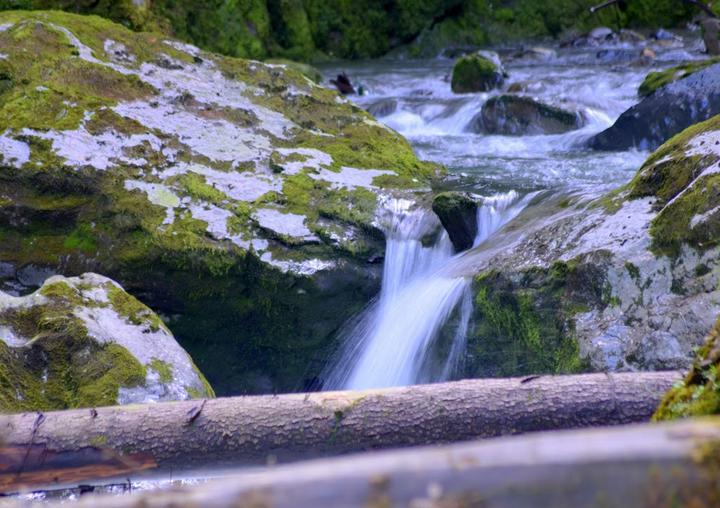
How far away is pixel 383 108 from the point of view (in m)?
13.1

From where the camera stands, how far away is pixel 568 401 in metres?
2.78

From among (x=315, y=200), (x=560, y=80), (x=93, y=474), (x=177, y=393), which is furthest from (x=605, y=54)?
(x=93, y=474)

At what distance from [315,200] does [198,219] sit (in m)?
0.88

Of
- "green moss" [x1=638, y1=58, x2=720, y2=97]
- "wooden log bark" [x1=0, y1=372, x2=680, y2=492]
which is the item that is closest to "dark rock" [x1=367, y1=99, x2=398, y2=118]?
"green moss" [x1=638, y1=58, x2=720, y2=97]

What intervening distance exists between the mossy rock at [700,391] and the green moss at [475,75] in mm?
12155

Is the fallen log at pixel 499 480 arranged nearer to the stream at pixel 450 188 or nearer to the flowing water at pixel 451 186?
the stream at pixel 450 188

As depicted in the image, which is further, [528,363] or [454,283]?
[454,283]

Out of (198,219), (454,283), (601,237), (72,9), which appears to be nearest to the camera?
(601,237)

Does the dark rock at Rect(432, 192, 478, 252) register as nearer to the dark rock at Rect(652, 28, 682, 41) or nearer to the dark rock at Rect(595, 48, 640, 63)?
the dark rock at Rect(595, 48, 640, 63)

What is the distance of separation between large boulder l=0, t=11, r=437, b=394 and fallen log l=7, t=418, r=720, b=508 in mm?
4385

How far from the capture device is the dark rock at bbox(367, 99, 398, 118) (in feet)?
42.7

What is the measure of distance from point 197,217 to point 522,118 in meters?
6.19

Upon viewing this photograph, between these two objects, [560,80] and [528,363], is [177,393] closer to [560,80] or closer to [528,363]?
[528,363]

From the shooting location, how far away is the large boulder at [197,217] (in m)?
5.64
